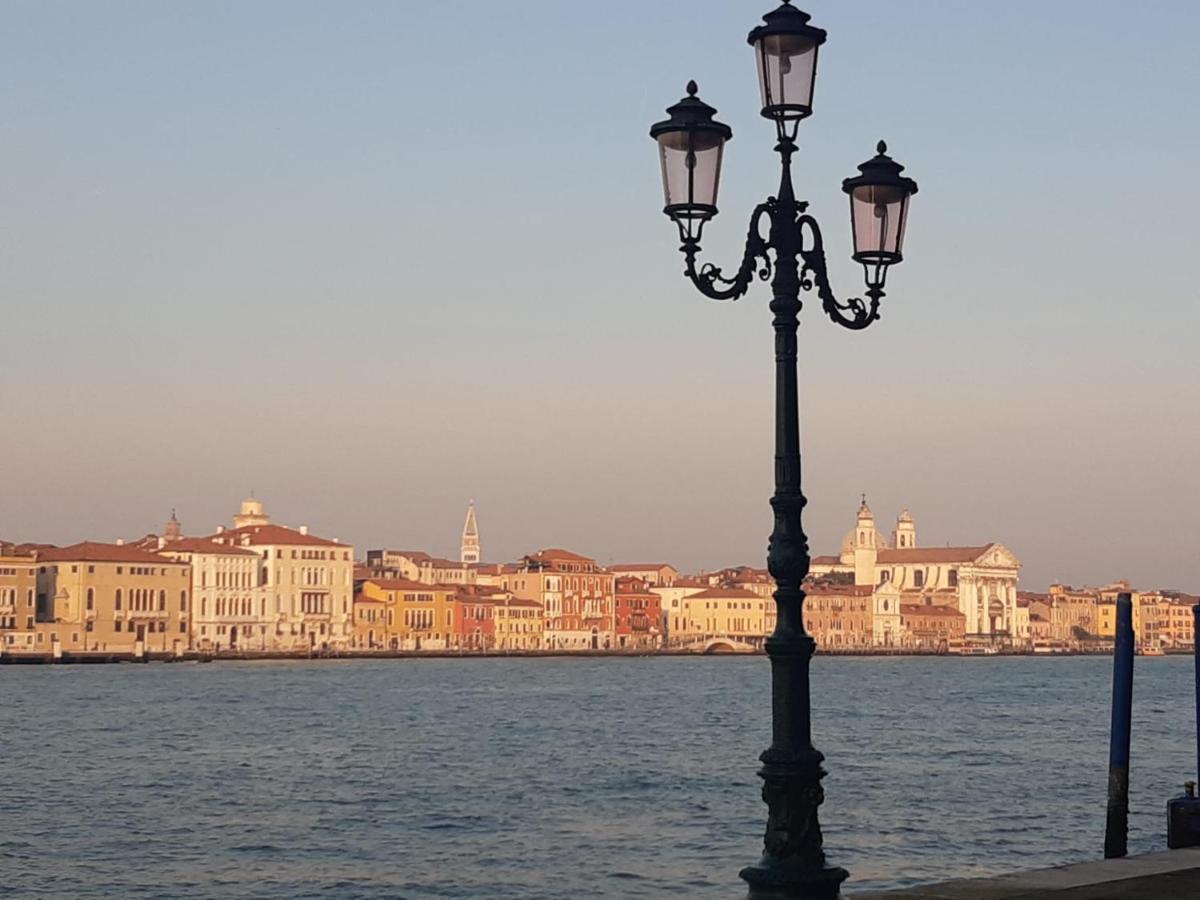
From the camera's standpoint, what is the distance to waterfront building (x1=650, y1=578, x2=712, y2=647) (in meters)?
153

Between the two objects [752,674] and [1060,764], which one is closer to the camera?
[1060,764]

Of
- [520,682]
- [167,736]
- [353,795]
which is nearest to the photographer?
[353,795]

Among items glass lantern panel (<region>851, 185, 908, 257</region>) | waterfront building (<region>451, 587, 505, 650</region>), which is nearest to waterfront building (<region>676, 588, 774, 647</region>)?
waterfront building (<region>451, 587, 505, 650</region>)

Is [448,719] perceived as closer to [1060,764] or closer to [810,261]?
[1060,764]

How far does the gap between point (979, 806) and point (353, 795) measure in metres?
10.6

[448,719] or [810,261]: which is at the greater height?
[810,261]

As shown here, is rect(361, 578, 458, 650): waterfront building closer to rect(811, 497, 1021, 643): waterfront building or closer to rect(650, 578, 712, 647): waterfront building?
rect(650, 578, 712, 647): waterfront building

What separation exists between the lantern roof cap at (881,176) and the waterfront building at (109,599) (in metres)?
113

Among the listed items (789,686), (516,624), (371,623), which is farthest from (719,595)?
(789,686)

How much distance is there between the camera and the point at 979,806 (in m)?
27.1

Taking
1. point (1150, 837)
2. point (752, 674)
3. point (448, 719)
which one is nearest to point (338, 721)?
point (448, 719)

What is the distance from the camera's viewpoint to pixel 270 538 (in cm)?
12756

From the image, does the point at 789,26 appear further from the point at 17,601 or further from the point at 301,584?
the point at 301,584

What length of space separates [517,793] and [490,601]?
361 ft
